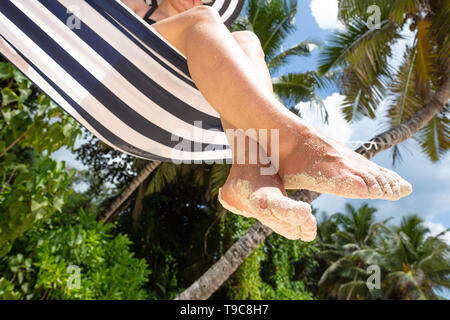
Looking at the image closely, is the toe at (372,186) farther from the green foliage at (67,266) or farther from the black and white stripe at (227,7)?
the green foliage at (67,266)

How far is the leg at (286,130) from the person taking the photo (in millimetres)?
851

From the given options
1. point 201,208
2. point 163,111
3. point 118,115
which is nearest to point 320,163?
point 163,111

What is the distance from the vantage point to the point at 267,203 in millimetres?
818

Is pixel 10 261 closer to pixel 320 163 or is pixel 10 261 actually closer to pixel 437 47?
pixel 320 163

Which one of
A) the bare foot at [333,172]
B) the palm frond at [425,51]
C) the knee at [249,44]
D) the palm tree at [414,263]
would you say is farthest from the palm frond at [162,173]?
the palm tree at [414,263]

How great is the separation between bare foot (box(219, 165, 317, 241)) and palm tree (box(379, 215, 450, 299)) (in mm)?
15390

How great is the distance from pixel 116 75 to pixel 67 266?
135 inches

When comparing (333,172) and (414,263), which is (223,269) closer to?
(333,172)

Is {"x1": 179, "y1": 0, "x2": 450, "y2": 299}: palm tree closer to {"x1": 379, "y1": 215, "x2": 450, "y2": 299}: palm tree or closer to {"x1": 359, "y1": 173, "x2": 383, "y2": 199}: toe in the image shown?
{"x1": 359, "y1": 173, "x2": 383, "y2": 199}: toe

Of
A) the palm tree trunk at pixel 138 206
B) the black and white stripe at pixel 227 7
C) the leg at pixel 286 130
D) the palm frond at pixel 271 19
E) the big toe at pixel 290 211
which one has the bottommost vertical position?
the big toe at pixel 290 211

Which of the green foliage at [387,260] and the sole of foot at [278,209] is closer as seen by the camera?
the sole of foot at [278,209]

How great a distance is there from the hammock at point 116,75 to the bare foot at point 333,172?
487 mm

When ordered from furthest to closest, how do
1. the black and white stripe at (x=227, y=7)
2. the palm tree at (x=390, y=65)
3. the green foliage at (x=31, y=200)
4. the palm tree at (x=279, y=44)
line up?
1. the palm tree at (x=279, y=44)
2. the palm tree at (x=390, y=65)
3. the green foliage at (x=31, y=200)
4. the black and white stripe at (x=227, y=7)
